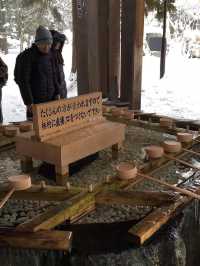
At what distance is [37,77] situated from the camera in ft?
15.1

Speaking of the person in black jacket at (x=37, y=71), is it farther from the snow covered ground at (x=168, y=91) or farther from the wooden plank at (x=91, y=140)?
the snow covered ground at (x=168, y=91)

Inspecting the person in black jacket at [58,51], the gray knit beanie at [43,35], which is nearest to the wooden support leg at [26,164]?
the gray knit beanie at [43,35]

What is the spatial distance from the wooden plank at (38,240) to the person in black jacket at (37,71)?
2667 millimetres

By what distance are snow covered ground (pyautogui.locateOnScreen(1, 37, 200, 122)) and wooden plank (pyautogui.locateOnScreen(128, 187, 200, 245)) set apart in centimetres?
629

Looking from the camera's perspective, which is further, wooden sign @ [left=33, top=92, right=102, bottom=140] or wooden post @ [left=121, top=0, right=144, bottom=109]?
wooden post @ [left=121, top=0, right=144, bottom=109]

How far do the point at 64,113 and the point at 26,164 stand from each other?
0.64m

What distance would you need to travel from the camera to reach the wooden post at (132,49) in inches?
219

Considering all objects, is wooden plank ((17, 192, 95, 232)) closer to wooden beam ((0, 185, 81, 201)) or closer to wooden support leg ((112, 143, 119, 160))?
wooden beam ((0, 185, 81, 201))

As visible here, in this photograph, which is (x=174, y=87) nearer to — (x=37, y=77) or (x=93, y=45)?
(x=93, y=45)

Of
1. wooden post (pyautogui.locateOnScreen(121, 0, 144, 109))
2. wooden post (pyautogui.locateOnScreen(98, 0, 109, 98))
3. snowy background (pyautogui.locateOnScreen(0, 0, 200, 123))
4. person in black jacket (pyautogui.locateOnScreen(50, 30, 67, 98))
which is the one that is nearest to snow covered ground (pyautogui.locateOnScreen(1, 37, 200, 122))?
snowy background (pyautogui.locateOnScreen(0, 0, 200, 123))

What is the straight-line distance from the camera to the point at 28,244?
2.01 metres

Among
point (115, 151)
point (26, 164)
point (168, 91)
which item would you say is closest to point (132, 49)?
point (115, 151)

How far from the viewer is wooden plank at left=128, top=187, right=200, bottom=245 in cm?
210

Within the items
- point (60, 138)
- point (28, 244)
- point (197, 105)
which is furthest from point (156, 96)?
point (28, 244)
